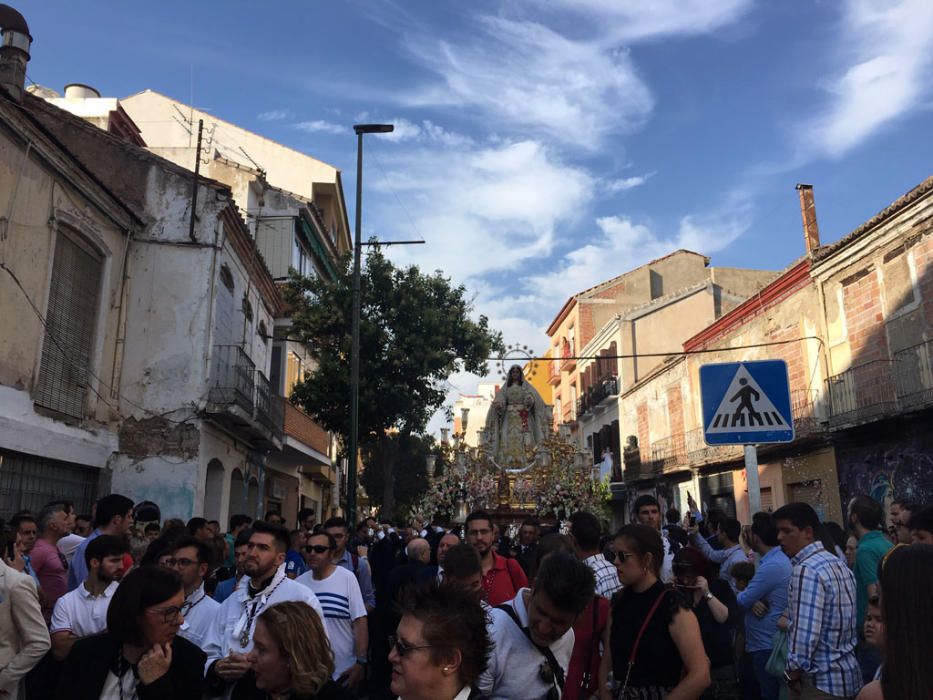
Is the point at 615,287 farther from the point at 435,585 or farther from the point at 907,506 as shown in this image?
the point at 435,585

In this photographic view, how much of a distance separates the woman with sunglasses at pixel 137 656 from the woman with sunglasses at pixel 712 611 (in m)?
2.76

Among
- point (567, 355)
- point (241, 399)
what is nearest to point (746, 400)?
point (241, 399)

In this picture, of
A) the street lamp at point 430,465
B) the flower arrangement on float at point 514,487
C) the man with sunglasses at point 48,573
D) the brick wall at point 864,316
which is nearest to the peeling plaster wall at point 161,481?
the street lamp at point 430,465

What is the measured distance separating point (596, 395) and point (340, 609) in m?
32.9

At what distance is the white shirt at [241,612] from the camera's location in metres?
3.80

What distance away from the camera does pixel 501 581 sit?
5.46 metres

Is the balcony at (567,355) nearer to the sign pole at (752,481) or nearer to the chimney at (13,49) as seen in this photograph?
the chimney at (13,49)

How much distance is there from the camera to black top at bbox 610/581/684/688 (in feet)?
10.7

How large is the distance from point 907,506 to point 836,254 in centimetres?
1380

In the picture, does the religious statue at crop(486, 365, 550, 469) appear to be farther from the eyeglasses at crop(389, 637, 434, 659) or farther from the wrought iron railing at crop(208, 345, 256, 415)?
the eyeglasses at crop(389, 637, 434, 659)

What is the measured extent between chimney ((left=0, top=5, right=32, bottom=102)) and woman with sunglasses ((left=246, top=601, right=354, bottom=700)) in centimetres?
1208

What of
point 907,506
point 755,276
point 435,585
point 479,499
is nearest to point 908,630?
point 435,585

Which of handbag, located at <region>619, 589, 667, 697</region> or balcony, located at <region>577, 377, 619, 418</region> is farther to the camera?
balcony, located at <region>577, 377, 619, 418</region>

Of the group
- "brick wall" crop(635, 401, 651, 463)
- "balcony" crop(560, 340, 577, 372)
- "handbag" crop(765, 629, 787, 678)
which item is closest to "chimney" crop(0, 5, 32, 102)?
"handbag" crop(765, 629, 787, 678)
